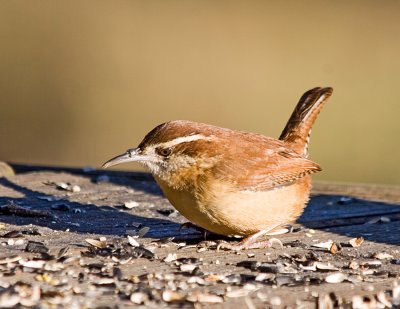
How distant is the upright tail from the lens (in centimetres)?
767

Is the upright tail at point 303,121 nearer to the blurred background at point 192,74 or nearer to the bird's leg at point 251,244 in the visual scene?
the bird's leg at point 251,244

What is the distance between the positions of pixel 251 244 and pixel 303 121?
63.2 inches

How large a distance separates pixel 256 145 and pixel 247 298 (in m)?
1.96

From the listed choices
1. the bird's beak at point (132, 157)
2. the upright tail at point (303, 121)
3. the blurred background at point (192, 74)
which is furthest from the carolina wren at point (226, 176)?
the blurred background at point (192, 74)

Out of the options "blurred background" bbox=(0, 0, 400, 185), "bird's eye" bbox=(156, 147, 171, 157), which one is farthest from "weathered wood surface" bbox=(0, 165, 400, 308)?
"blurred background" bbox=(0, 0, 400, 185)

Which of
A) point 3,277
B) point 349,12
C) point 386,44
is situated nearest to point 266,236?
point 3,277

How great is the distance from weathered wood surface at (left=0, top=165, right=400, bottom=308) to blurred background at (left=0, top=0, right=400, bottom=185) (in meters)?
5.80

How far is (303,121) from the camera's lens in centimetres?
777

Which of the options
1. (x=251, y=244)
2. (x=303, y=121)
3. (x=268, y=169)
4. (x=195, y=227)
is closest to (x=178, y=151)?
(x=195, y=227)

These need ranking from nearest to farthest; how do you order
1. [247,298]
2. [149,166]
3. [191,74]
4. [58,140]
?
1. [247,298]
2. [149,166]
3. [58,140]
4. [191,74]

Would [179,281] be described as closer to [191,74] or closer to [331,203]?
[331,203]

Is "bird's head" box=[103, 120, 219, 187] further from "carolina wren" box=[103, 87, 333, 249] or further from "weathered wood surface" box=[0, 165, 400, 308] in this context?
"weathered wood surface" box=[0, 165, 400, 308]

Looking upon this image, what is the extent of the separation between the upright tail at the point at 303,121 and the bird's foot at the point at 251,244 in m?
1.13

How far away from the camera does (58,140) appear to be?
14508mm
